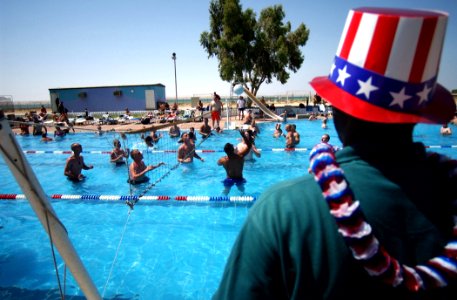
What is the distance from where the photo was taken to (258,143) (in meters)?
16.8

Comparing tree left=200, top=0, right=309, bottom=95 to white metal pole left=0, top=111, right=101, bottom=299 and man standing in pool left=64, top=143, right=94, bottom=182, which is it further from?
white metal pole left=0, top=111, right=101, bottom=299

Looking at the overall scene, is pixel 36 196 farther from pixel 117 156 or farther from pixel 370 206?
pixel 117 156

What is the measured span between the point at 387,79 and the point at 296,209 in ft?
1.76

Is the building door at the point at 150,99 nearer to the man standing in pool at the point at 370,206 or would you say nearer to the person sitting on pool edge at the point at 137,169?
the person sitting on pool edge at the point at 137,169

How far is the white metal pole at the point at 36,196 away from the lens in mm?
1955

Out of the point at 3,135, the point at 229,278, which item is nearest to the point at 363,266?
the point at 229,278

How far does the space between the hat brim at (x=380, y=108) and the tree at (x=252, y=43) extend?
1192 inches

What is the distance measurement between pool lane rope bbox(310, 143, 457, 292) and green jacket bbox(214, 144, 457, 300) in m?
0.04

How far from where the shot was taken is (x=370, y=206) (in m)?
0.97

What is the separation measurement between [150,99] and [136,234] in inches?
1301

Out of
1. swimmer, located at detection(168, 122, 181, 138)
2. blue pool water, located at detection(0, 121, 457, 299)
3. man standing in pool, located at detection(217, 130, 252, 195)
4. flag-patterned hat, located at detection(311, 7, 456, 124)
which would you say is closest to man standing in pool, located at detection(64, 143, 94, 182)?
blue pool water, located at detection(0, 121, 457, 299)

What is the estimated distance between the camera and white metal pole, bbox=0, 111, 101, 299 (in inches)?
77.0

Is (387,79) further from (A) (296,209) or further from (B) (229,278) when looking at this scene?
(B) (229,278)

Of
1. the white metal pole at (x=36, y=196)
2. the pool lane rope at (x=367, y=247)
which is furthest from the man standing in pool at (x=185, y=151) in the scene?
the pool lane rope at (x=367, y=247)
